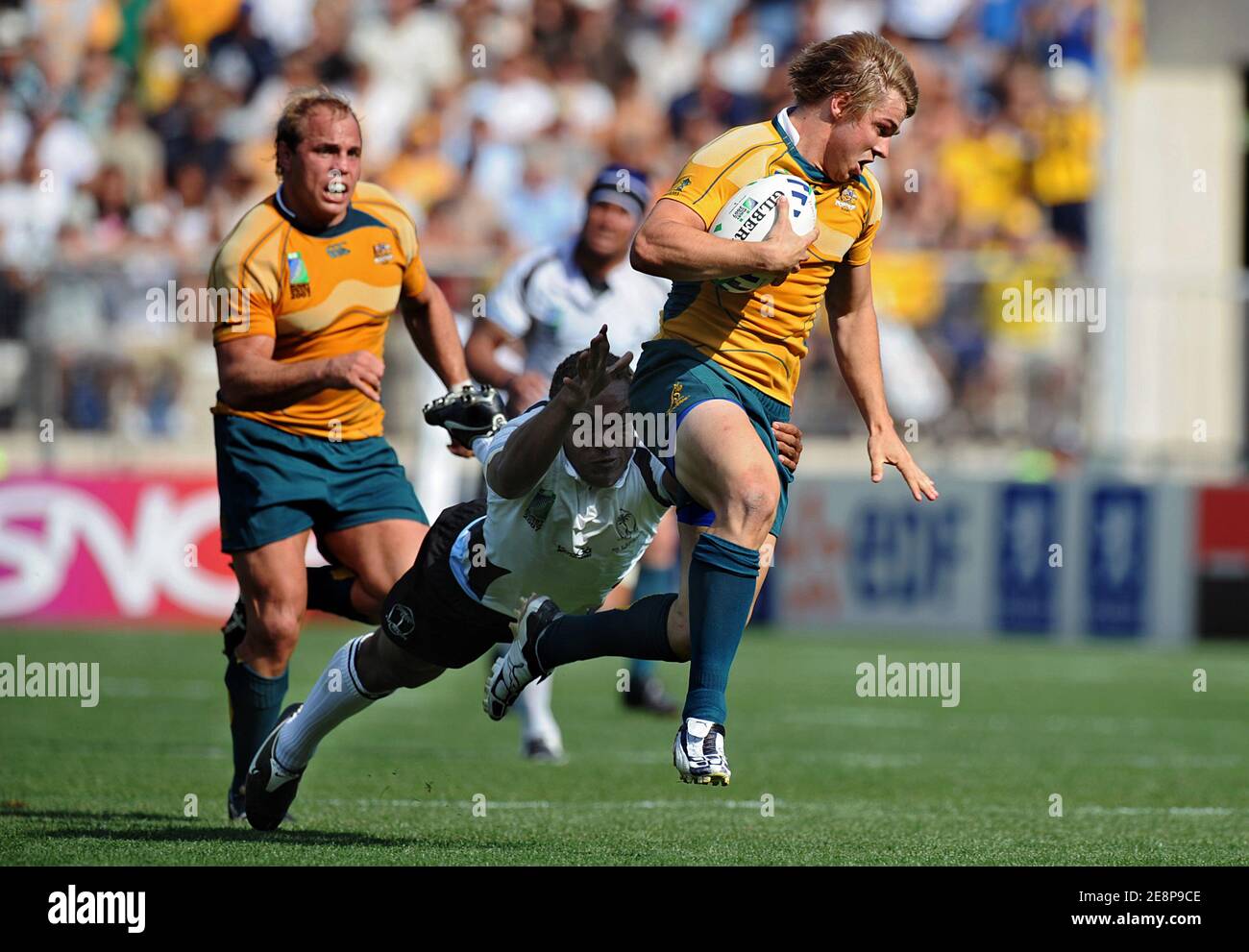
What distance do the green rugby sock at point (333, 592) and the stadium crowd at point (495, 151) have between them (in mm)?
8588

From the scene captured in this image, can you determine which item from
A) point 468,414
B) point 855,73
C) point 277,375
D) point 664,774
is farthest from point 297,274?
point 664,774

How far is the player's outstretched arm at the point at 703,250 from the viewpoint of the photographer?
589 cm

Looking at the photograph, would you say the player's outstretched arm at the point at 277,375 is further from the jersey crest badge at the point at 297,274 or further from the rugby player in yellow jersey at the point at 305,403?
the jersey crest badge at the point at 297,274

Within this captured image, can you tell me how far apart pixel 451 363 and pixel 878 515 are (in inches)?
355

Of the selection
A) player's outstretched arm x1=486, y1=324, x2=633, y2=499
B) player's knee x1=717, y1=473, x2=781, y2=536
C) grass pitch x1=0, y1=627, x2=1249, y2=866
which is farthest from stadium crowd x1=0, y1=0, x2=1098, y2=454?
player's knee x1=717, y1=473, x2=781, y2=536

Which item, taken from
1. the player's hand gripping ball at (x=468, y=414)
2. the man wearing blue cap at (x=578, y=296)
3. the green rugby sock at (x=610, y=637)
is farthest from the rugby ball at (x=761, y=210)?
the man wearing blue cap at (x=578, y=296)

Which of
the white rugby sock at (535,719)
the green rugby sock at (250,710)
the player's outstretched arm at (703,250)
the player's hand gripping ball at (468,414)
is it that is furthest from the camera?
the white rugby sock at (535,719)

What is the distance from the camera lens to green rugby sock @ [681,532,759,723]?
6023mm

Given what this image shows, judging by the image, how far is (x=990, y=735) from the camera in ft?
34.9

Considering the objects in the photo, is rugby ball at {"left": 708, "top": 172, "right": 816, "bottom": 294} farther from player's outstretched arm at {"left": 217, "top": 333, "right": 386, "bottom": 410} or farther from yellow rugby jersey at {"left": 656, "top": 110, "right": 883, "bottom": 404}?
player's outstretched arm at {"left": 217, "top": 333, "right": 386, "bottom": 410}

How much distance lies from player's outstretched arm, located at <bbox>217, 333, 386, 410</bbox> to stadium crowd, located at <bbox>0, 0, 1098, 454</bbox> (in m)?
8.99

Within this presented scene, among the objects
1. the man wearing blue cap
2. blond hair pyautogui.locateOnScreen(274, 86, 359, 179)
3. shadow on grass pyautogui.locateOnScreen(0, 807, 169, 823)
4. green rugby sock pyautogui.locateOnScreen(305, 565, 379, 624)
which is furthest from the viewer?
the man wearing blue cap

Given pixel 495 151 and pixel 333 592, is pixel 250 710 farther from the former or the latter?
pixel 495 151

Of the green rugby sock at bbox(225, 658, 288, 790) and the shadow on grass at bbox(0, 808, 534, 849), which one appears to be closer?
the shadow on grass at bbox(0, 808, 534, 849)
